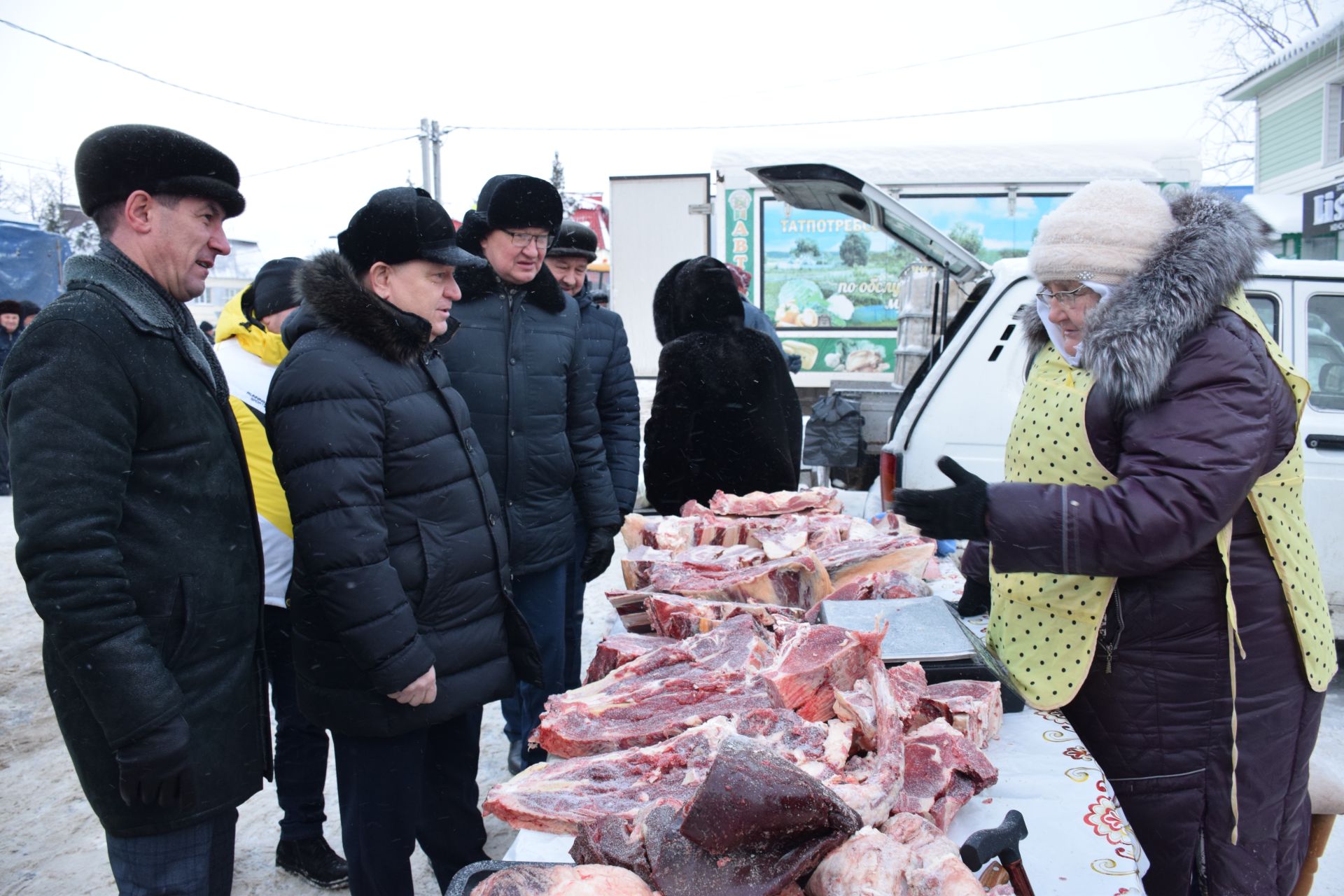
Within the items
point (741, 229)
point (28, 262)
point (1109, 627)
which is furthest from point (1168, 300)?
point (28, 262)

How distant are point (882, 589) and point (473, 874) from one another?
1725mm

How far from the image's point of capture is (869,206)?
15.7 ft

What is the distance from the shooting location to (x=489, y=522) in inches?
98.0

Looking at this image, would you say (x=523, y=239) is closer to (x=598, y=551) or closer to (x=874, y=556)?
(x=598, y=551)

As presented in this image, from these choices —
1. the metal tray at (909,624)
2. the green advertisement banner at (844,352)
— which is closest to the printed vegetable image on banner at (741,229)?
the green advertisement banner at (844,352)

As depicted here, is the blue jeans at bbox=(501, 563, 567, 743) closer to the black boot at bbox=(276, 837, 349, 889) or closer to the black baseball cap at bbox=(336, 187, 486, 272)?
the black boot at bbox=(276, 837, 349, 889)

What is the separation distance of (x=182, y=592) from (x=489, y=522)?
82 cm

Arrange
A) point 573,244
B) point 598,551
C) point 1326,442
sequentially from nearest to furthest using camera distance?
point 598,551, point 573,244, point 1326,442

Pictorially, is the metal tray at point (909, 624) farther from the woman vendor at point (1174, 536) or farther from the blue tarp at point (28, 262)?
the blue tarp at point (28, 262)

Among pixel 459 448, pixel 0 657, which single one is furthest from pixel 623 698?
pixel 0 657

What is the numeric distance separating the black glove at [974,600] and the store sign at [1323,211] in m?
18.5

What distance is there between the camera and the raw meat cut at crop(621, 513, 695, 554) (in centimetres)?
347

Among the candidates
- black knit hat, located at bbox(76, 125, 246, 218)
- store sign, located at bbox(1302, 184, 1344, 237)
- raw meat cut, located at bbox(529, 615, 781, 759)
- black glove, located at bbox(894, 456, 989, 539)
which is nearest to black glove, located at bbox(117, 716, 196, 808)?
raw meat cut, located at bbox(529, 615, 781, 759)

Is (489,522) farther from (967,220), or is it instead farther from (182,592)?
(967,220)
